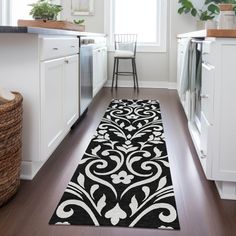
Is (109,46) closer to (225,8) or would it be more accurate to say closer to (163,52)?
(163,52)

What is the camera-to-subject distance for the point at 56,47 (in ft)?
7.25

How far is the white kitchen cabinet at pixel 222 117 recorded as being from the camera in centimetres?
167

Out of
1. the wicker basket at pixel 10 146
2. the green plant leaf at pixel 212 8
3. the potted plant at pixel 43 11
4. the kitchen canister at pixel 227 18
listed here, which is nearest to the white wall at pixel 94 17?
the green plant leaf at pixel 212 8

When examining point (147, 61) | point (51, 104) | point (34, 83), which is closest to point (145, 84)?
point (147, 61)

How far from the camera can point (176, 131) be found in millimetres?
3141

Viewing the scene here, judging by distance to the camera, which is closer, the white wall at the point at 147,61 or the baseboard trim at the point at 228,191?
the baseboard trim at the point at 228,191

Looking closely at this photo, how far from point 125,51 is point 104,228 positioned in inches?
175

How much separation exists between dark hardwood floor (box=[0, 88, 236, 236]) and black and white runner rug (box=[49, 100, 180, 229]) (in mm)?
49

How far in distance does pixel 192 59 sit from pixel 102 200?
141 centimetres

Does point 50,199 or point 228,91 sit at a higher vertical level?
point 228,91

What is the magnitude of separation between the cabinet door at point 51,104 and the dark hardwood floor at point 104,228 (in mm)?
167

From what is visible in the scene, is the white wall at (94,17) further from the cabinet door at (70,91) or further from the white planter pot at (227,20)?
the white planter pot at (227,20)

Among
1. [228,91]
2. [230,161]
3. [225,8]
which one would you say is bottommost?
[230,161]

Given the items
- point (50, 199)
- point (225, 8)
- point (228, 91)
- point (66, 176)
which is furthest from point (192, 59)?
point (50, 199)
